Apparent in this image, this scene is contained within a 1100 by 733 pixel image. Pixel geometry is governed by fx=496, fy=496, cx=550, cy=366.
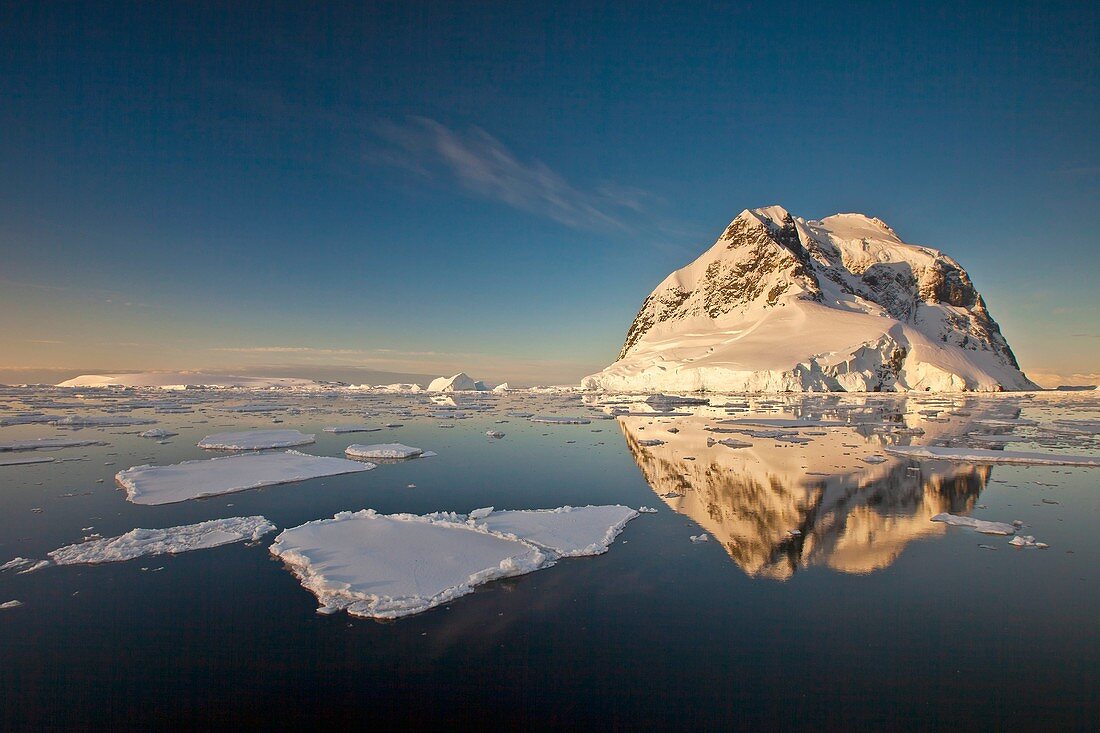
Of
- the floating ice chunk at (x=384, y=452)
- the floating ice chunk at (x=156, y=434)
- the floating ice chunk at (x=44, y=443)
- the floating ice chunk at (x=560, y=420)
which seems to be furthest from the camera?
the floating ice chunk at (x=560, y=420)

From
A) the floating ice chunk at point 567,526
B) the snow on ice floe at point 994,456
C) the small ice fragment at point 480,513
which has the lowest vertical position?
the floating ice chunk at point 567,526

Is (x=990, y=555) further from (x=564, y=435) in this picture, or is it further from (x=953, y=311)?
(x=953, y=311)

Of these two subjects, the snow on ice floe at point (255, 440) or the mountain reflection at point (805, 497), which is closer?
the mountain reflection at point (805, 497)

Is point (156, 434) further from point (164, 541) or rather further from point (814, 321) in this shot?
point (814, 321)

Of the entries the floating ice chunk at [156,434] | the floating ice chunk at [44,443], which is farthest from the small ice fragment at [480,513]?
the floating ice chunk at [156,434]

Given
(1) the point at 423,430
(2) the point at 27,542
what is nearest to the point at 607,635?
(2) the point at 27,542

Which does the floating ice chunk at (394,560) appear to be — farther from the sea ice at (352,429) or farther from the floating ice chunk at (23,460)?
the sea ice at (352,429)

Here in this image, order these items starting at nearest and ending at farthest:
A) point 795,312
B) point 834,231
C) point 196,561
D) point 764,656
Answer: point 764,656 → point 196,561 → point 795,312 → point 834,231

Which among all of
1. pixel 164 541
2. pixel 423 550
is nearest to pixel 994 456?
pixel 423 550
